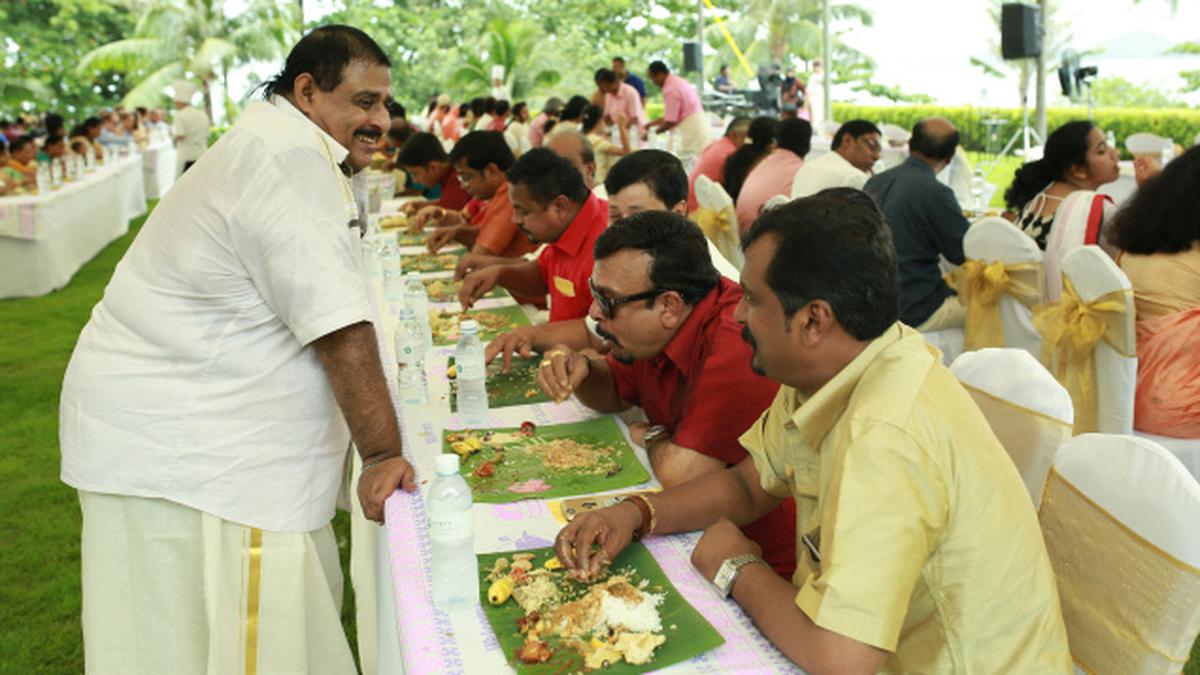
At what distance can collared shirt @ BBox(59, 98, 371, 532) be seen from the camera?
1.66m

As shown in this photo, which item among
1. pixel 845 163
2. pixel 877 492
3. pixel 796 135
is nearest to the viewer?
pixel 877 492

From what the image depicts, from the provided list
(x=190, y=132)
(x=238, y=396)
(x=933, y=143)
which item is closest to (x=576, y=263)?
(x=238, y=396)

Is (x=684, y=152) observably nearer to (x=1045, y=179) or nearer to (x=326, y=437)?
(x=1045, y=179)

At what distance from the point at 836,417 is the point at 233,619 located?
47.8 inches

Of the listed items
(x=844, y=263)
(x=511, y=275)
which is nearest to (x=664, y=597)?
(x=844, y=263)

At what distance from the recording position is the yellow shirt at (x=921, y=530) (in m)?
1.12

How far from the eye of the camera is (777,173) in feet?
17.4

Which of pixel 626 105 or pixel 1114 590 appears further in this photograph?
pixel 626 105

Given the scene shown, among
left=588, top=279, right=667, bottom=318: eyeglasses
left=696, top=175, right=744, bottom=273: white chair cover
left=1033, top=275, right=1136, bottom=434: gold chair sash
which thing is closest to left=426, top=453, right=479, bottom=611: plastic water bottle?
left=588, top=279, right=667, bottom=318: eyeglasses

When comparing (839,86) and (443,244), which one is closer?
(443,244)

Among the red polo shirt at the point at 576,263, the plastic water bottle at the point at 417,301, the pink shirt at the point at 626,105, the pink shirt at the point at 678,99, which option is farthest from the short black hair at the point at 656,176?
the pink shirt at the point at 626,105

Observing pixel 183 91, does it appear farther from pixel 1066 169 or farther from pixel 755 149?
pixel 1066 169

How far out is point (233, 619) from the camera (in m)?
1.87

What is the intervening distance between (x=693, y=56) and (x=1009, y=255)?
43.1ft
